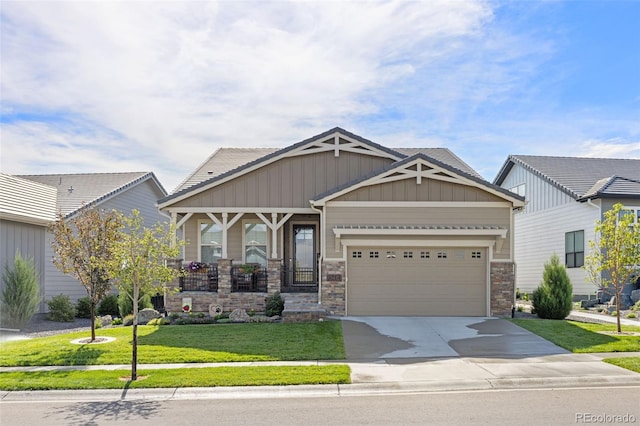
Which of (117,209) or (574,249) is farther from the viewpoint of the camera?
(117,209)

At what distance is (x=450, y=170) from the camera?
57.0 feet

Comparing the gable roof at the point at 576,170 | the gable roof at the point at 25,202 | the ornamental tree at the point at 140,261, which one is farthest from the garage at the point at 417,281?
the gable roof at the point at 25,202

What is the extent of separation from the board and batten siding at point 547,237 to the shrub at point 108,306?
18.8m

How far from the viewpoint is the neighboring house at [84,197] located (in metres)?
20.7

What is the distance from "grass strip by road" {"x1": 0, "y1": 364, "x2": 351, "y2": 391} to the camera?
9.70 meters

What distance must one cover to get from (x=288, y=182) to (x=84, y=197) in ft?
30.9

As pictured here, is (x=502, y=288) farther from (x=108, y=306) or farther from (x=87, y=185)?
(x=87, y=185)

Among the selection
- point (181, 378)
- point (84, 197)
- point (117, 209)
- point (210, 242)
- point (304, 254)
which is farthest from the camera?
point (117, 209)

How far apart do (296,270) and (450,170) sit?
701 cm

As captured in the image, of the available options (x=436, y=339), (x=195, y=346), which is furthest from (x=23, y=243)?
(x=436, y=339)

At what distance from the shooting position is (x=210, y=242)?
20641 millimetres

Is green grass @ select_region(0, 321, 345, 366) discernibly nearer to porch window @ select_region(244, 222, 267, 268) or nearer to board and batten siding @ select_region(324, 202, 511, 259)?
board and batten siding @ select_region(324, 202, 511, 259)

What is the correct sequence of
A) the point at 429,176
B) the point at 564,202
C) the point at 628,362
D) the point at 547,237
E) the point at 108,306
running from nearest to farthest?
the point at 628,362
the point at 429,176
the point at 108,306
the point at 564,202
the point at 547,237

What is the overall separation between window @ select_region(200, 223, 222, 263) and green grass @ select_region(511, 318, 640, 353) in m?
10.7
